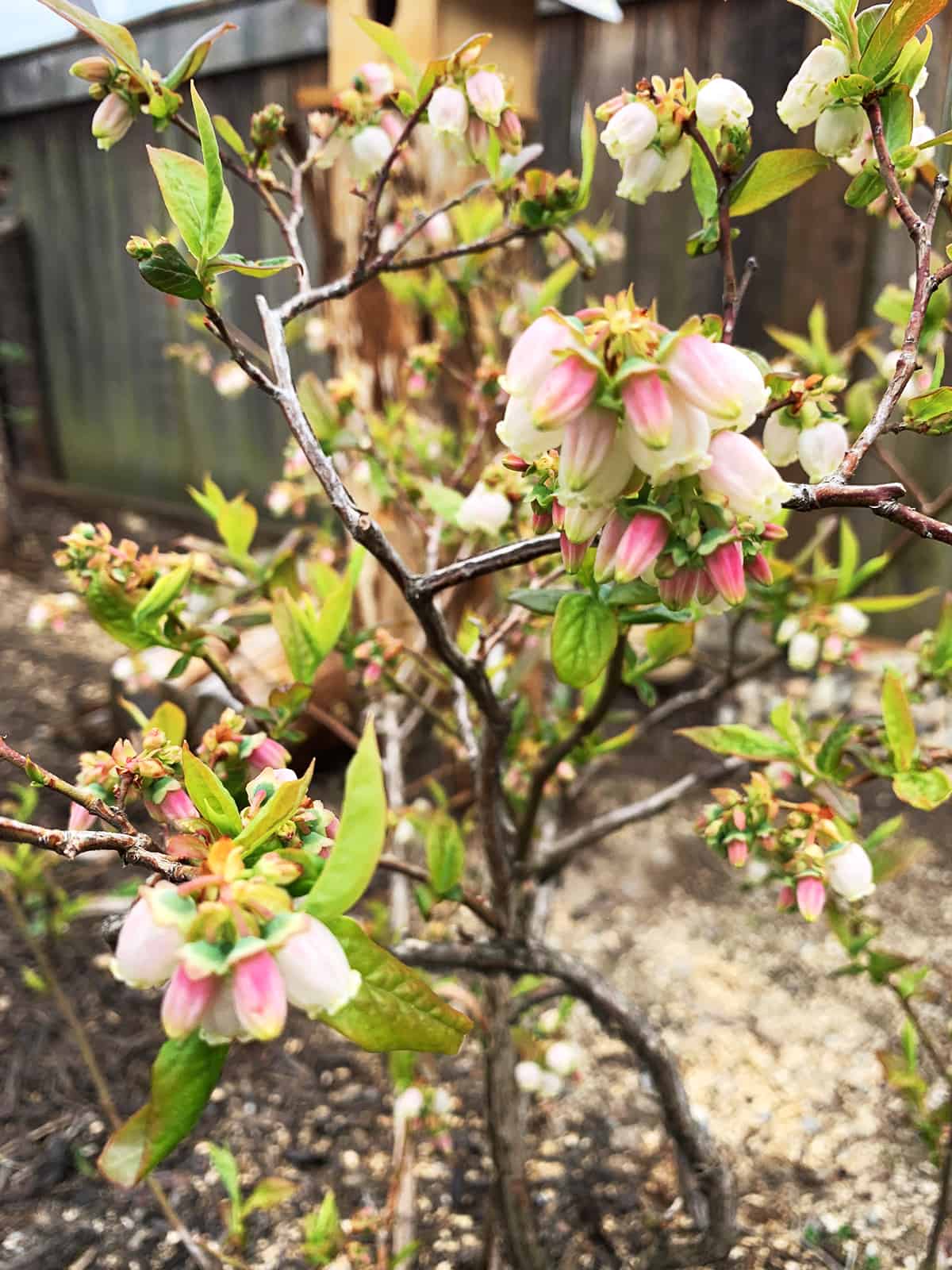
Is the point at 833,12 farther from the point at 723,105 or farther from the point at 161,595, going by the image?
the point at 161,595

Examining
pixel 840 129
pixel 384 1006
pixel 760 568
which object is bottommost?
pixel 384 1006

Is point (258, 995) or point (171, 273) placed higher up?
point (171, 273)

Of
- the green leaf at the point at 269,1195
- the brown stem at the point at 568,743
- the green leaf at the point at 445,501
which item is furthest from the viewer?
the green leaf at the point at 269,1195

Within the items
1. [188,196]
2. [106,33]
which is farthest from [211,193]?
[106,33]

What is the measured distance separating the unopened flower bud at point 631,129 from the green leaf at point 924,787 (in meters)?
0.48

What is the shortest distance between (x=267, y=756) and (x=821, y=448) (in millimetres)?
397

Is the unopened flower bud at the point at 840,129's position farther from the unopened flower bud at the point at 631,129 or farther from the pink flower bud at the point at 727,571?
the pink flower bud at the point at 727,571

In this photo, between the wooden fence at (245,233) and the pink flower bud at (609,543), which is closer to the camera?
the pink flower bud at (609,543)

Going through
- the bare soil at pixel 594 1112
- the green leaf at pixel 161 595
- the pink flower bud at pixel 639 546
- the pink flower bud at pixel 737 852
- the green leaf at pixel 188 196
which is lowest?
the bare soil at pixel 594 1112

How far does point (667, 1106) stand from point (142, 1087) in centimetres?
75

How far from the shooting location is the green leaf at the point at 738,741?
740 mm

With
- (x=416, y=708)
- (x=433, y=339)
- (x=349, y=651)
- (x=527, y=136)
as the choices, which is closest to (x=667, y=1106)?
(x=349, y=651)

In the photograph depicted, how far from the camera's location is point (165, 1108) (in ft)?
1.21

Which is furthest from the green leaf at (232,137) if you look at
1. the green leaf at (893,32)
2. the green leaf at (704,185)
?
the green leaf at (893,32)
